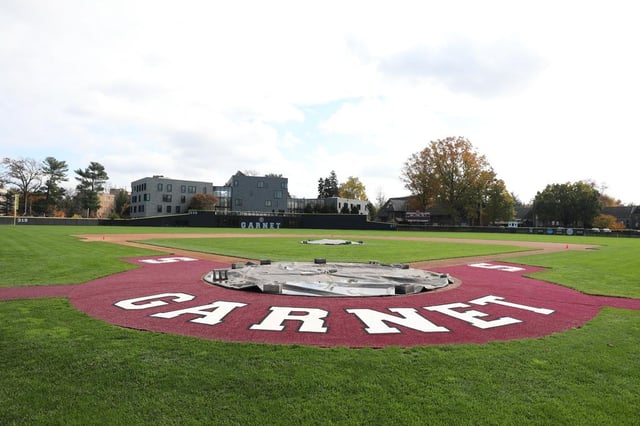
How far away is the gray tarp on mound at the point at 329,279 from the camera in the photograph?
378 inches

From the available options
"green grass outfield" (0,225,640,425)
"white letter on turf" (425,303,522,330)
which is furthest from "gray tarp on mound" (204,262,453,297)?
"green grass outfield" (0,225,640,425)

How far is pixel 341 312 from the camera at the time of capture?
775 centimetres

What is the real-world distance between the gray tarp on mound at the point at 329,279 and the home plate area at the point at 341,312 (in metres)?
0.30

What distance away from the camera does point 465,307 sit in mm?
8375

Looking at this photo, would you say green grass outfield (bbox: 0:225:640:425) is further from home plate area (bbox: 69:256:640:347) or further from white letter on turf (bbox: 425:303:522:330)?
white letter on turf (bbox: 425:303:522:330)

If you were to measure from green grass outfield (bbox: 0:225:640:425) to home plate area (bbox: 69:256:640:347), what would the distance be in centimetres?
52

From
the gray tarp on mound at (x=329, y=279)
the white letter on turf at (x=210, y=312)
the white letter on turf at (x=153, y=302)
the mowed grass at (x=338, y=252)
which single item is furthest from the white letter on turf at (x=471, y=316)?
the mowed grass at (x=338, y=252)

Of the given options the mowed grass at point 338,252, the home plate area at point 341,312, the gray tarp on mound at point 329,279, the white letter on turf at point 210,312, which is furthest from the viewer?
the mowed grass at point 338,252

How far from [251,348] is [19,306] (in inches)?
216

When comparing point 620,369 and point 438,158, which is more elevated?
point 438,158

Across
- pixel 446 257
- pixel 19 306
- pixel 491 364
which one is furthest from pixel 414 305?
pixel 446 257

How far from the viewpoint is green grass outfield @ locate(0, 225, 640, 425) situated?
375cm

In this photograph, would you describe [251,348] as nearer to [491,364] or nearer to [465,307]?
[491,364]

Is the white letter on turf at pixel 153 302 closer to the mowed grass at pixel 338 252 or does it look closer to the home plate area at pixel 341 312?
the home plate area at pixel 341 312
